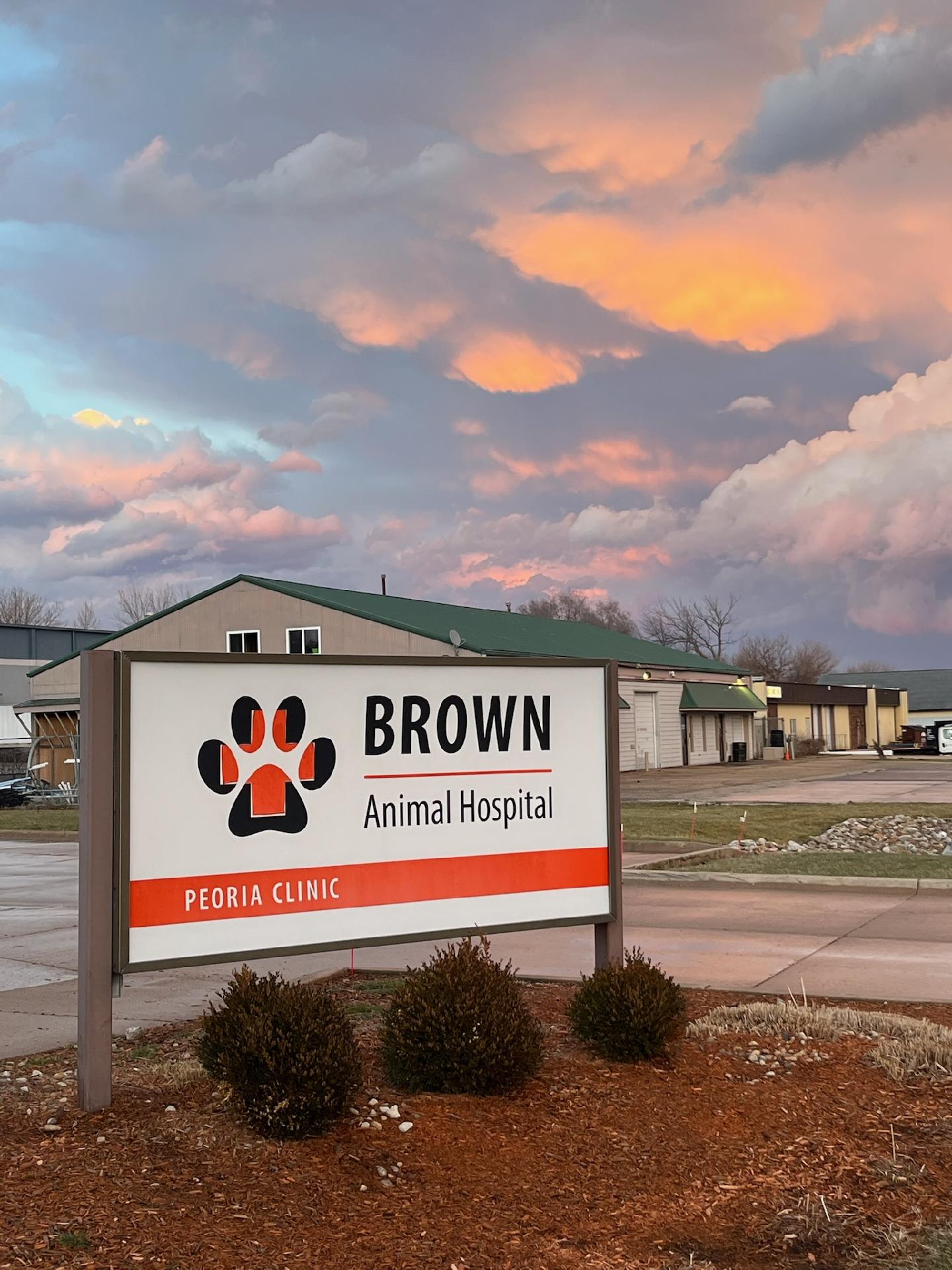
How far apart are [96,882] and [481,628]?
135 feet

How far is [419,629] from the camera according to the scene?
3994 centimetres

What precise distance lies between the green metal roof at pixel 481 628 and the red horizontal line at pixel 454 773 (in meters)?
29.2

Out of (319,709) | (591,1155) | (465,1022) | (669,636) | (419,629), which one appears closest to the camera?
(591,1155)

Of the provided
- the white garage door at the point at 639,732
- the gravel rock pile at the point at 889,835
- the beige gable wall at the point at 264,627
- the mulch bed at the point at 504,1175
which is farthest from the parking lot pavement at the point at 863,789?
the mulch bed at the point at 504,1175

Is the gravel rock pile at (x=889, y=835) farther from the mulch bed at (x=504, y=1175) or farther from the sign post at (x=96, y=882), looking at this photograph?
the sign post at (x=96, y=882)

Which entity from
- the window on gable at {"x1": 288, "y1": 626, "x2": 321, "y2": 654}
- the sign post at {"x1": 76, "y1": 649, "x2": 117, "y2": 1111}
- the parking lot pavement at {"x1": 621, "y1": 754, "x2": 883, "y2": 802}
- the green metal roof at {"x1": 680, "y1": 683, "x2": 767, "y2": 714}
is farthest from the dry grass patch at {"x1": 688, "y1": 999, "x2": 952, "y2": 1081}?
the green metal roof at {"x1": 680, "y1": 683, "x2": 767, "y2": 714}

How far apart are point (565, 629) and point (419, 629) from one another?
16.1m

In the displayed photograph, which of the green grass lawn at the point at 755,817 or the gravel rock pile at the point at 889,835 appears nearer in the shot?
the gravel rock pile at the point at 889,835

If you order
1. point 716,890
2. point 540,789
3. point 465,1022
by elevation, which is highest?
point 540,789

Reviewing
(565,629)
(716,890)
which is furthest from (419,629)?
(716,890)

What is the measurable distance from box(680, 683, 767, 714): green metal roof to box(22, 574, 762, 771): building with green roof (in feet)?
0.22

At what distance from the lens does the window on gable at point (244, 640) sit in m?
42.1

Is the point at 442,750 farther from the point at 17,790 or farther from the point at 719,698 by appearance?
the point at 719,698

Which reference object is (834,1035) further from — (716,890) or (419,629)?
(419,629)
